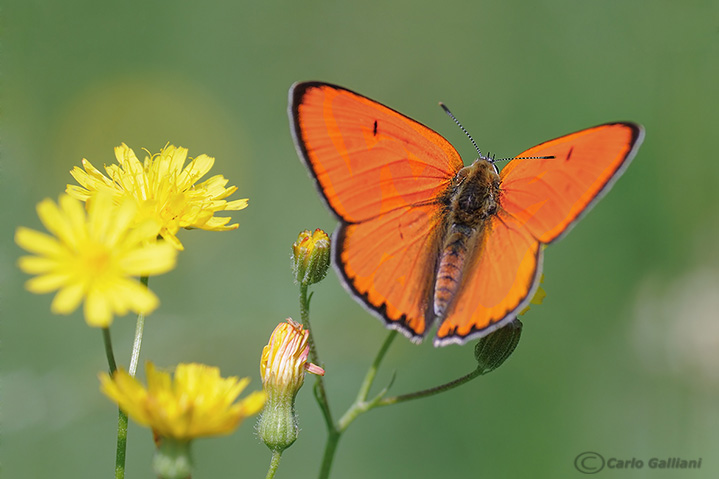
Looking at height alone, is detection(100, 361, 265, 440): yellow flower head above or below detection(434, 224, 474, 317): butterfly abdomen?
below

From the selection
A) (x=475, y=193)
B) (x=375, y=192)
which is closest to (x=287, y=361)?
(x=375, y=192)

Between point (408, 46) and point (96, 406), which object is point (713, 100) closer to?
point (408, 46)

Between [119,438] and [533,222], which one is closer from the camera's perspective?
[119,438]

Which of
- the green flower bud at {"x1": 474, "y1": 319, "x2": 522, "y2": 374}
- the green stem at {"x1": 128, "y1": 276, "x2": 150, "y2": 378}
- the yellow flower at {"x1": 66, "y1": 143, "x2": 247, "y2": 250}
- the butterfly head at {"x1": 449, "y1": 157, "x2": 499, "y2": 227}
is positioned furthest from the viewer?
the butterfly head at {"x1": 449, "y1": 157, "x2": 499, "y2": 227}

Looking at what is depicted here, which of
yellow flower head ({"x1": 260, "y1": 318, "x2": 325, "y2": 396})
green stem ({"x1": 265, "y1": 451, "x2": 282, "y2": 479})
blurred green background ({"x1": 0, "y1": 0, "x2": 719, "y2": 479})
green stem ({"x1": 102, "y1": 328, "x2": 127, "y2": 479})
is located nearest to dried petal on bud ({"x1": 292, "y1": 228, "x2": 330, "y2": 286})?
yellow flower head ({"x1": 260, "y1": 318, "x2": 325, "y2": 396})

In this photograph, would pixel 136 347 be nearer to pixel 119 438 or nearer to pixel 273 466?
pixel 119 438

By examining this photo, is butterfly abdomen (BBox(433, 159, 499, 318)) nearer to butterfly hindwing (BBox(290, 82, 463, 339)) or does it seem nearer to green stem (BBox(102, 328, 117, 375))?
butterfly hindwing (BBox(290, 82, 463, 339))
